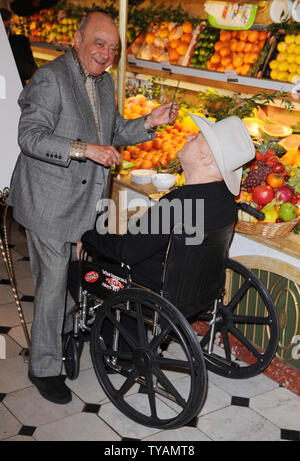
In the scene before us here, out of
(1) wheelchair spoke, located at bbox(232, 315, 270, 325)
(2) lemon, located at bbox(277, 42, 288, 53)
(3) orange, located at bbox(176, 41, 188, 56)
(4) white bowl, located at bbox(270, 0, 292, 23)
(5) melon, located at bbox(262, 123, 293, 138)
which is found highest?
(4) white bowl, located at bbox(270, 0, 292, 23)

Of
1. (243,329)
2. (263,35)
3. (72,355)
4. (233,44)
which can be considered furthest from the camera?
(233,44)

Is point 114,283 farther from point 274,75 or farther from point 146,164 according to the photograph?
point 274,75

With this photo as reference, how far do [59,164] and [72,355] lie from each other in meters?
1.13

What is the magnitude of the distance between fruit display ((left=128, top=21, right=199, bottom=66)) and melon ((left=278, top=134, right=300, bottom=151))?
1.14 m

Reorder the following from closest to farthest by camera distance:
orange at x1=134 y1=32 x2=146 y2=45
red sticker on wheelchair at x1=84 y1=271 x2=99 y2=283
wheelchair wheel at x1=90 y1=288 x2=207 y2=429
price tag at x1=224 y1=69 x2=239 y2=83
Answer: wheelchair wheel at x1=90 y1=288 x2=207 y2=429
red sticker on wheelchair at x1=84 y1=271 x2=99 y2=283
price tag at x1=224 y1=69 x2=239 y2=83
orange at x1=134 y1=32 x2=146 y2=45

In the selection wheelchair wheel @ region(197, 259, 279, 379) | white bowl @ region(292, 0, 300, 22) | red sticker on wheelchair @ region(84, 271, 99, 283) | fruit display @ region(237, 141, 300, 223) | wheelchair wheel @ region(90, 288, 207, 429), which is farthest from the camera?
white bowl @ region(292, 0, 300, 22)

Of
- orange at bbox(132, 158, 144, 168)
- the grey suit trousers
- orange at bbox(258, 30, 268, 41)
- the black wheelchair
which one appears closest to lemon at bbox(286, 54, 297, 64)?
orange at bbox(258, 30, 268, 41)

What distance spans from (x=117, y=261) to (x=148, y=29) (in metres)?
2.86

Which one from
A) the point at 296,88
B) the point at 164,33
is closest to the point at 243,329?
the point at 296,88

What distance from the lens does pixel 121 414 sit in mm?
2938

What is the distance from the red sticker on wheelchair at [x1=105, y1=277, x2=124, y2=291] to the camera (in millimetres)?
2744

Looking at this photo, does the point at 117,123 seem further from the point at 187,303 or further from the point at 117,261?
the point at 187,303

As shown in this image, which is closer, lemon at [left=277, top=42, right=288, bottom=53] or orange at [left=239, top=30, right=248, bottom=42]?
lemon at [left=277, top=42, right=288, bottom=53]

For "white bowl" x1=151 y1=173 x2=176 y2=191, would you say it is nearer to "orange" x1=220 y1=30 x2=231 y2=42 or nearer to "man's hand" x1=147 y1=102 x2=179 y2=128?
"man's hand" x1=147 y1=102 x2=179 y2=128
